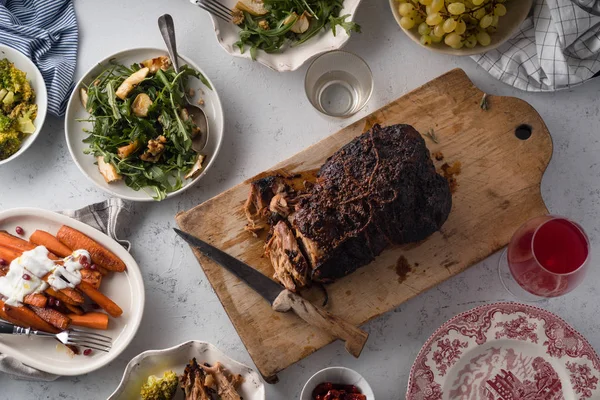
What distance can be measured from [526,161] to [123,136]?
2.02 metres

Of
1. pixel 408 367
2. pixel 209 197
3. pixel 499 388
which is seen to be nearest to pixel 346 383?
pixel 408 367

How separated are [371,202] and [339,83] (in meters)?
0.82

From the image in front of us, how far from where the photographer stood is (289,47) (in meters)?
3.23

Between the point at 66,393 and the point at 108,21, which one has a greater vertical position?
the point at 108,21

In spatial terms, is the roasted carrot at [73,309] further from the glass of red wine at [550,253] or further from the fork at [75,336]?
the glass of red wine at [550,253]

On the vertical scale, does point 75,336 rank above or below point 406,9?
below

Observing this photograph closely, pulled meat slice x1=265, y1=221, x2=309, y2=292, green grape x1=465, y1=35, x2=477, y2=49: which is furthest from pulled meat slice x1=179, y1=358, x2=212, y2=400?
green grape x1=465, y1=35, x2=477, y2=49

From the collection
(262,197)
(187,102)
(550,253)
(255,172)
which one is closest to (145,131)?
(187,102)

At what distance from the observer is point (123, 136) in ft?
10.3

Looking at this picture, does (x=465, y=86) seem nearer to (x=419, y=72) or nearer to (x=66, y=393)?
(x=419, y=72)

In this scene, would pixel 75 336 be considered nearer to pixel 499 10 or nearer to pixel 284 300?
pixel 284 300

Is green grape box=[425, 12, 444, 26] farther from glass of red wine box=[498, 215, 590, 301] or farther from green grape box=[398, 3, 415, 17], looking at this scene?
glass of red wine box=[498, 215, 590, 301]

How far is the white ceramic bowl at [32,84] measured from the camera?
3.21m

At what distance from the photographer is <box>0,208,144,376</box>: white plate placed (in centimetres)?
308
